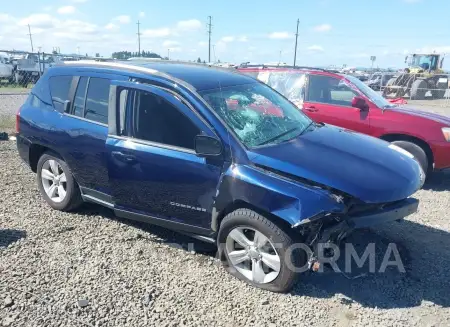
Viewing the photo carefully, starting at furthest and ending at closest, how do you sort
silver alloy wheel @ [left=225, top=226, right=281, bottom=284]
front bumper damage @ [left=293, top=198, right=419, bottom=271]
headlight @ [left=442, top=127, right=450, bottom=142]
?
headlight @ [left=442, top=127, right=450, bottom=142] → silver alloy wheel @ [left=225, top=226, right=281, bottom=284] → front bumper damage @ [left=293, top=198, right=419, bottom=271]

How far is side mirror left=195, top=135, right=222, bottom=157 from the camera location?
131 inches

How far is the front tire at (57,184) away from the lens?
462cm

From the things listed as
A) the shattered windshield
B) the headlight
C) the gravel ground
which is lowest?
the gravel ground

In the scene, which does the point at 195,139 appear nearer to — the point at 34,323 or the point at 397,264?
the point at 34,323

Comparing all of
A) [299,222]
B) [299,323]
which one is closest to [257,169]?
[299,222]

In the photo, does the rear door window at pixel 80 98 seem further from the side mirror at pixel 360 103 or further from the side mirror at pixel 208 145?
the side mirror at pixel 360 103

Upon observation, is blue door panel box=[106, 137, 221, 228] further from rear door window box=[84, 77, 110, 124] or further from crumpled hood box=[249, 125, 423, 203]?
crumpled hood box=[249, 125, 423, 203]

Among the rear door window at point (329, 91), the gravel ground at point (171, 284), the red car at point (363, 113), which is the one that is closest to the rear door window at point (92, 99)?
the gravel ground at point (171, 284)

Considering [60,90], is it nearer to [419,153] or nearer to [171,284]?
[171,284]

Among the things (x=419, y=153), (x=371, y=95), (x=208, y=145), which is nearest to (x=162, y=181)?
(x=208, y=145)

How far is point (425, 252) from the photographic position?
160 inches

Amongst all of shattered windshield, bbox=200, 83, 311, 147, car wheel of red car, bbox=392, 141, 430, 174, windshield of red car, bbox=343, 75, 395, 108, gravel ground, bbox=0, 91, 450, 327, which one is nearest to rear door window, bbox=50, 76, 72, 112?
gravel ground, bbox=0, 91, 450, 327

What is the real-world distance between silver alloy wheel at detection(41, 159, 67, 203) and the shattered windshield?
85.9 inches

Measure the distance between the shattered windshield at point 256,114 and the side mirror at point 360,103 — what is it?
223cm
